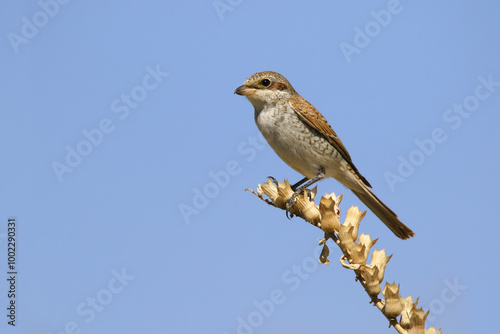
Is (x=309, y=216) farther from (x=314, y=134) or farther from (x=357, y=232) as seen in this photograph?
(x=314, y=134)

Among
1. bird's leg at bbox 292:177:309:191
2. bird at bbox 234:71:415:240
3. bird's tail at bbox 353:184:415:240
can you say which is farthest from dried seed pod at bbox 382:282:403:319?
bird's leg at bbox 292:177:309:191

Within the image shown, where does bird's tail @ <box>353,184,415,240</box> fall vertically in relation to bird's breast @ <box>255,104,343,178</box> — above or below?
below

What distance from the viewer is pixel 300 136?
4570mm

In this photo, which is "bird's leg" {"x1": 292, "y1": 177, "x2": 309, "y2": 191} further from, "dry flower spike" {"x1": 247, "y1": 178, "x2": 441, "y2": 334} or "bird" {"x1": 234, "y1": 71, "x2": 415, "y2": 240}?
"dry flower spike" {"x1": 247, "y1": 178, "x2": 441, "y2": 334}

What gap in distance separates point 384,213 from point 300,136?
0.89m

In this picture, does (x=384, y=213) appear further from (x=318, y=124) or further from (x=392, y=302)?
(x=392, y=302)

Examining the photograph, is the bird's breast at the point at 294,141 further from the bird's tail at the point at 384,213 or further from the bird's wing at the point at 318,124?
the bird's tail at the point at 384,213

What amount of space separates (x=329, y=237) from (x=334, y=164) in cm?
263

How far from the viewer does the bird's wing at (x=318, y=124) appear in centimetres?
465

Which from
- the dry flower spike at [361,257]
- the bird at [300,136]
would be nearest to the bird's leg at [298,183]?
the bird at [300,136]

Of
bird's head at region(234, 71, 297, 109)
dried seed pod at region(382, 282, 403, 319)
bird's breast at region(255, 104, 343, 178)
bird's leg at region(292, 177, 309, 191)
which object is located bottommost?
dried seed pod at region(382, 282, 403, 319)

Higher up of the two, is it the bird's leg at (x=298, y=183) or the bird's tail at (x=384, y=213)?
the bird's leg at (x=298, y=183)

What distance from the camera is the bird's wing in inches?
183

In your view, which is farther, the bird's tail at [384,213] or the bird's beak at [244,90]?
the bird's beak at [244,90]
